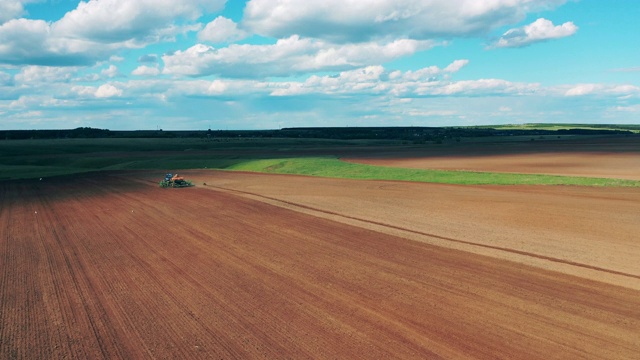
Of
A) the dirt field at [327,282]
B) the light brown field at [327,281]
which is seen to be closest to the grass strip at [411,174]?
the light brown field at [327,281]

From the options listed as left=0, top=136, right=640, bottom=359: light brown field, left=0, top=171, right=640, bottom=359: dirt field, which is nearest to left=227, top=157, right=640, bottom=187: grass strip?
left=0, top=136, right=640, bottom=359: light brown field

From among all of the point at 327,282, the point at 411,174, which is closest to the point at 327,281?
the point at 327,282

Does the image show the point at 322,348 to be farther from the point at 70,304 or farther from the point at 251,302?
the point at 70,304

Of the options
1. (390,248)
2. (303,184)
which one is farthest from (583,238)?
(303,184)

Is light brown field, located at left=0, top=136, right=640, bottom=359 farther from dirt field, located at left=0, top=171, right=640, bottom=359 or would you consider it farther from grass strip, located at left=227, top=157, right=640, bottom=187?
grass strip, located at left=227, top=157, right=640, bottom=187

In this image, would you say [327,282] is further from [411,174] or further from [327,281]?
[411,174]

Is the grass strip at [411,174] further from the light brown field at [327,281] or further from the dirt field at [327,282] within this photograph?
the dirt field at [327,282]

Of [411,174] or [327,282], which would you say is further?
[411,174]
